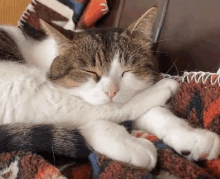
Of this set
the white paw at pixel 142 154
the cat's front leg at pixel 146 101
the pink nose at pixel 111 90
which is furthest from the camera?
the cat's front leg at pixel 146 101

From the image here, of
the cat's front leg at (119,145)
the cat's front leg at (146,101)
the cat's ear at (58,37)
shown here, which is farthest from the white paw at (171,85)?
the cat's ear at (58,37)

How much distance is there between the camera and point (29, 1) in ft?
5.60

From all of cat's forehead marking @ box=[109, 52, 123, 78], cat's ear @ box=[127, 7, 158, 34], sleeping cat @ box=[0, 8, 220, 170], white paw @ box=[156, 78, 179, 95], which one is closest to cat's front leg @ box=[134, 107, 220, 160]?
sleeping cat @ box=[0, 8, 220, 170]

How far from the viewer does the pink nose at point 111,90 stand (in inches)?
31.5

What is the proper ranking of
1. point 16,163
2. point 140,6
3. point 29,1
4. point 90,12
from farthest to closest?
1. point 29,1
2. point 90,12
3. point 140,6
4. point 16,163

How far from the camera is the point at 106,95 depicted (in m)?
0.81

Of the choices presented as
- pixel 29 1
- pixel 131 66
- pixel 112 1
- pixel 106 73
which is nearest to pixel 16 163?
pixel 106 73

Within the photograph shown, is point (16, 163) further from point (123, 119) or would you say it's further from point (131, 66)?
point (131, 66)

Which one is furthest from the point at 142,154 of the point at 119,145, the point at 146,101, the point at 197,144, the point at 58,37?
the point at 58,37

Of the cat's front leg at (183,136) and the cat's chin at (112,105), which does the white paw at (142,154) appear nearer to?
the cat's front leg at (183,136)

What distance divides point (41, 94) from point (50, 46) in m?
0.40

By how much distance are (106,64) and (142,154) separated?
408 mm

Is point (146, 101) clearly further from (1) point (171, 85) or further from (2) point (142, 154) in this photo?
(2) point (142, 154)

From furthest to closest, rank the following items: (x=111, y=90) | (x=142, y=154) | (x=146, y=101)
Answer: (x=146, y=101), (x=111, y=90), (x=142, y=154)
